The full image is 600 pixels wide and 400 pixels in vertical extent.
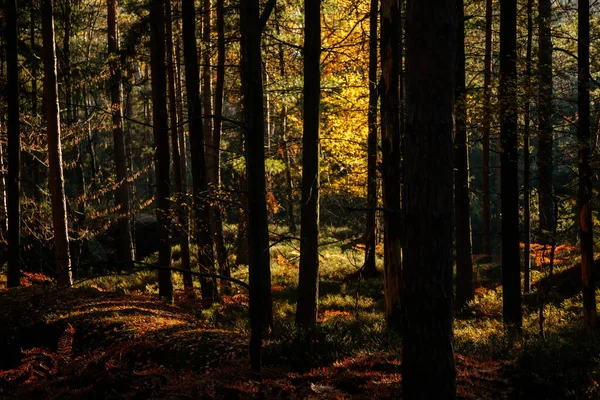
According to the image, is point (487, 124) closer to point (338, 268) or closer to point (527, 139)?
point (527, 139)

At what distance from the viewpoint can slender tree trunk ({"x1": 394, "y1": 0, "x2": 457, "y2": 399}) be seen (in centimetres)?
373

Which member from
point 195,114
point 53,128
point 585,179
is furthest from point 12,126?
point 585,179

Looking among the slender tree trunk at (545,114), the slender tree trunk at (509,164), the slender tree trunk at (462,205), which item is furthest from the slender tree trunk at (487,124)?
the slender tree trunk at (545,114)

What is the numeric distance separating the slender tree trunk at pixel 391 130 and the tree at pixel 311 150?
1.30 meters

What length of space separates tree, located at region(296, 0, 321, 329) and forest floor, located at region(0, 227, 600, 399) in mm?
1234

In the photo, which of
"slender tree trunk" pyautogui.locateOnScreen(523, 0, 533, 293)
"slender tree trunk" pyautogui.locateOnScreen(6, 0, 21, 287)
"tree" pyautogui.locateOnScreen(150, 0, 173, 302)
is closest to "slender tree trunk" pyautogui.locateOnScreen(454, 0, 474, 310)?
"slender tree trunk" pyautogui.locateOnScreen(523, 0, 533, 293)

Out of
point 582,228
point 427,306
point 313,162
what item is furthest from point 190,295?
point 427,306

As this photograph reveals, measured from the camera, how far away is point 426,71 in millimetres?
3734

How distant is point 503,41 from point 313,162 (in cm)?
454

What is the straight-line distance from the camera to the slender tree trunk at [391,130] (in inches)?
366

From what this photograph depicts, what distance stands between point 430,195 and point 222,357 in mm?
4327

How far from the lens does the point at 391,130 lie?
9406 mm

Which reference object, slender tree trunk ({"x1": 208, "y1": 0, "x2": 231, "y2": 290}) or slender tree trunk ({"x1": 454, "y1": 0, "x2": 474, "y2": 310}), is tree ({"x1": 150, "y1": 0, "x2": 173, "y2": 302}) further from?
slender tree trunk ({"x1": 454, "y1": 0, "x2": 474, "y2": 310})

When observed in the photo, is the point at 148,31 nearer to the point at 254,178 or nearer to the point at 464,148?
the point at 464,148
